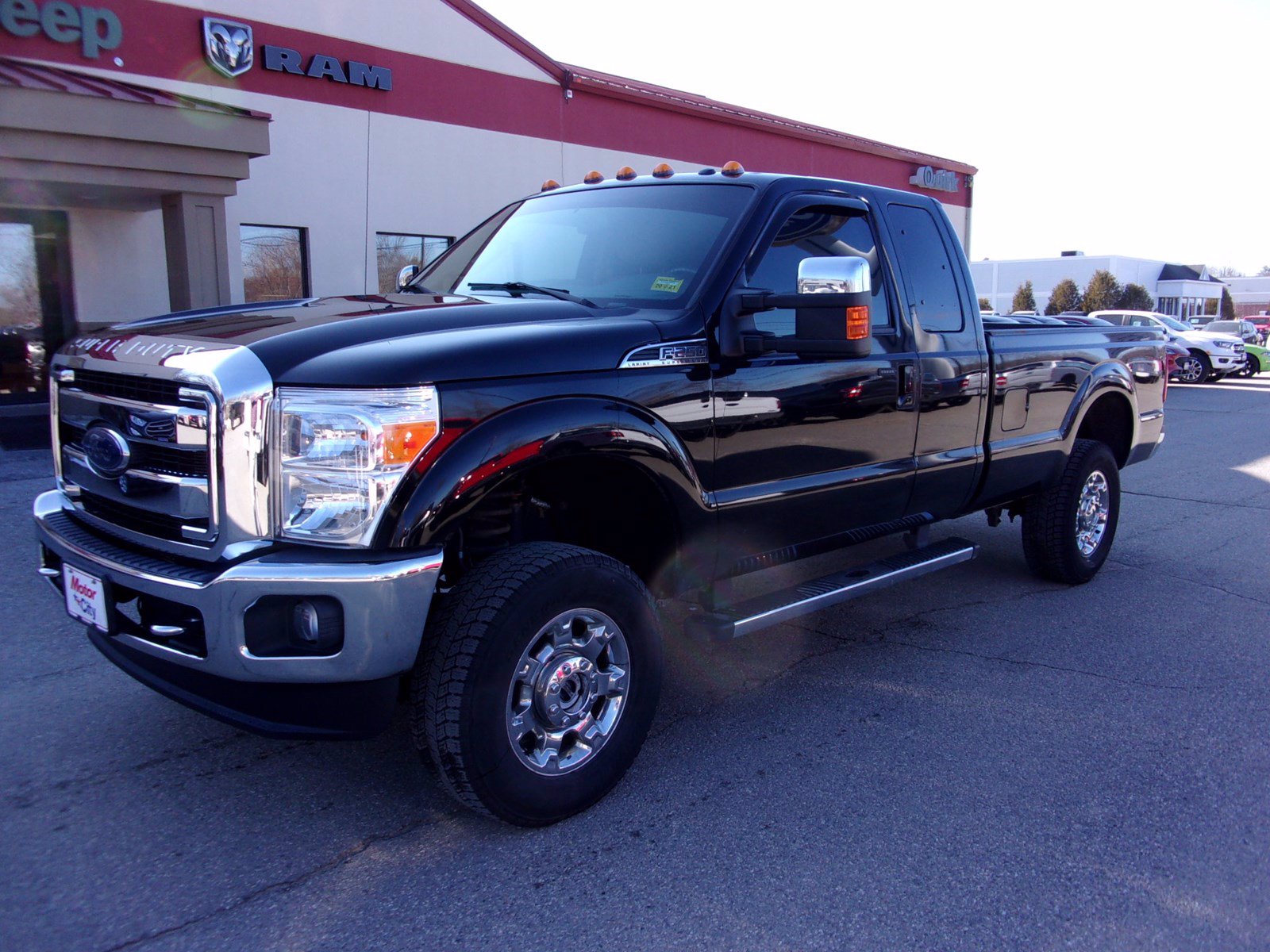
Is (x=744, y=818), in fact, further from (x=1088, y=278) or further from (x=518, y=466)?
(x=1088, y=278)

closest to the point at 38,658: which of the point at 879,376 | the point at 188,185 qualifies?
the point at 879,376

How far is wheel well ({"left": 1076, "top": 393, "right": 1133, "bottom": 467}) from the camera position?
616cm

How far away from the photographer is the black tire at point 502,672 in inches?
110

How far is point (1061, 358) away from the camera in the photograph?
18.0 ft

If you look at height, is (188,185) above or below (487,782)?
above

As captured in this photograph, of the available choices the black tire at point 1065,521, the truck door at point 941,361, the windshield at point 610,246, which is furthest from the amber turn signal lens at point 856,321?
the black tire at point 1065,521

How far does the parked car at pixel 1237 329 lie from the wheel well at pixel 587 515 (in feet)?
91.1

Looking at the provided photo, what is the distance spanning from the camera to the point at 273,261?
13.8 metres

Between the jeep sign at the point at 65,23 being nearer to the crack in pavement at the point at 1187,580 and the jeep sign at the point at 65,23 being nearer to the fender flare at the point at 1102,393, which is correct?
the fender flare at the point at 1102,393

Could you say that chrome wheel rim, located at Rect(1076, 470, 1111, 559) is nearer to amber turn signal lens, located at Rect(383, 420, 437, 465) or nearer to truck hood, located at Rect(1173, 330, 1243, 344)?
amber turn signal lens, located at Rect(383, 420, 437, 465)

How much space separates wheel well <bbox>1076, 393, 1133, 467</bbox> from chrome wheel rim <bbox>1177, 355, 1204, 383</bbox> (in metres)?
21.5

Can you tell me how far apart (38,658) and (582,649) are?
108 inches

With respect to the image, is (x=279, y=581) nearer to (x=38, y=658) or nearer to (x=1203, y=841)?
(x=38, y=658)

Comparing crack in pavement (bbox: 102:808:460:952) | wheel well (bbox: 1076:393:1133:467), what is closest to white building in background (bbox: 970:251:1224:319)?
wheel well (bbox: 1076:393:1133:467)
